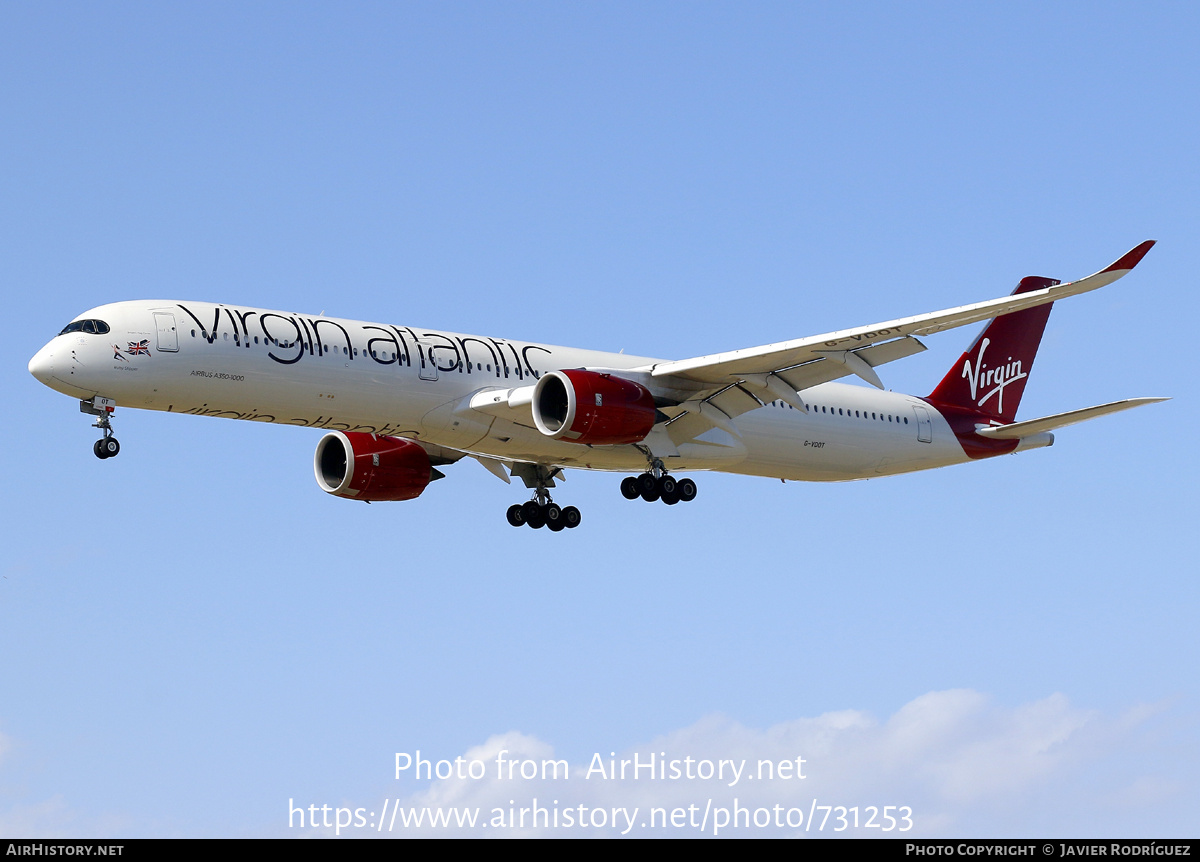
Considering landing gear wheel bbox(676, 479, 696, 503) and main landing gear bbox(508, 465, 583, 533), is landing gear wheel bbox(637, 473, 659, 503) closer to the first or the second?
landing gear wheel bbox(676, 479, 696, 503)

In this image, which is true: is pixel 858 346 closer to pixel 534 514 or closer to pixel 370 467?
pixel 534 514

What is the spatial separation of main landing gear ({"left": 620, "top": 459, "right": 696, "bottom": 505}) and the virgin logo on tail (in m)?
11.8

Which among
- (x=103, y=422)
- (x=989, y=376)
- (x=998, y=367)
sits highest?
(x=998, y=367)

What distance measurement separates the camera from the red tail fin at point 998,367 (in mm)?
43281

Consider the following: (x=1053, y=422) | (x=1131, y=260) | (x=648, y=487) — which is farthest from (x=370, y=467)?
(x=1131, y=260)

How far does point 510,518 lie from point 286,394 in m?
9.94

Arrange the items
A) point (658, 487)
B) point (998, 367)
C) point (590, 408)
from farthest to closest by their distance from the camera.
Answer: point (998, 367) → point (658, 487) → point (590, 408)

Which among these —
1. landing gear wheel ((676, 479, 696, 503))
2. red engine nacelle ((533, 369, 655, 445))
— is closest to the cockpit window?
red engine nacelle ((533, 369, 655, 445))

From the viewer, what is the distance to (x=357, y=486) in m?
39.0

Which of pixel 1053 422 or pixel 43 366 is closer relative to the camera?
pixel 43 366

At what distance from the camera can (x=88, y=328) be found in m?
30.1

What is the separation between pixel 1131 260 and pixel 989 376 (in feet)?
50.2

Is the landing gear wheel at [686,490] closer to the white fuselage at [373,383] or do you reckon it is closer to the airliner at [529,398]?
the airliner at [529,398]
